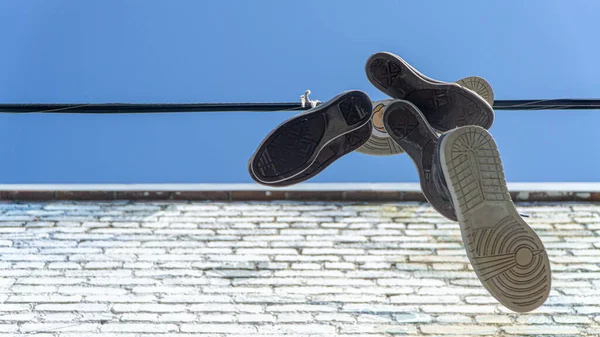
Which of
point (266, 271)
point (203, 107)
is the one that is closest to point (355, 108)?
point (203, 107)

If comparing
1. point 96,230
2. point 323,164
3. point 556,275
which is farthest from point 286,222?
point 323,164

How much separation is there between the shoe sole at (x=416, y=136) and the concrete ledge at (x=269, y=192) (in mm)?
2721

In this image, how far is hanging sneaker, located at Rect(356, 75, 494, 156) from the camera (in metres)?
2.99

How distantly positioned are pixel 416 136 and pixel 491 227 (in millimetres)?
496

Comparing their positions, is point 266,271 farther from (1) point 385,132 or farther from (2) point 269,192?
(1) point 385,132

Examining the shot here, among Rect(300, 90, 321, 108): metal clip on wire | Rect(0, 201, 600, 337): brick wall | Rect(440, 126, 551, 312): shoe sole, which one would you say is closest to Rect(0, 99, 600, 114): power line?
Rect(300, 90, 321, 108): metal clip on wire

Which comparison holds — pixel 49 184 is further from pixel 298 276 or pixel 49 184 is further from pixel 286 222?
pixel 298 276

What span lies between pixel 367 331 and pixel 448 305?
544 millimetres

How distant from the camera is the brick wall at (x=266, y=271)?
374 centimetres

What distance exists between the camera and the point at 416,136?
8.68ft

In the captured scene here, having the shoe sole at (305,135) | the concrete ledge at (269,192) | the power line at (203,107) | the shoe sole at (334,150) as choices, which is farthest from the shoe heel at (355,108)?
the concrete ledge at (269,192)

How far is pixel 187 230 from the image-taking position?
4.90 m

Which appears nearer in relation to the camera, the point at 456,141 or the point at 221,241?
the point at 456,141

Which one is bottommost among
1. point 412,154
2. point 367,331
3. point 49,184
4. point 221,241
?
point 367,331
